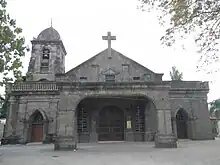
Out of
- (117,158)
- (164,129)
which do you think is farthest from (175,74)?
(117,158)

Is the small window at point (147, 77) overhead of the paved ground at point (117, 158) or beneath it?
overhead

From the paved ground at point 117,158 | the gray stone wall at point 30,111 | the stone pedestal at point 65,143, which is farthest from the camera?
the gray stone wall at point 30,111

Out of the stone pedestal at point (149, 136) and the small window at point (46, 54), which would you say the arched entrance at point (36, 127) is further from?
the stone pedestal at point (149, 136)

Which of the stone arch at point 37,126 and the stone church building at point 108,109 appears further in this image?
the stone arch at point 37,126

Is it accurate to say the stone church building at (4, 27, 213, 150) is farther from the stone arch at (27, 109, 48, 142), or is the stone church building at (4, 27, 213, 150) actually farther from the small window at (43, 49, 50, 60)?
the small window at (43, 49, 50, 60)

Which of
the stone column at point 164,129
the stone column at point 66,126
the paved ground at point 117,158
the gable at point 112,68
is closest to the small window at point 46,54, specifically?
the gable at point 112,68

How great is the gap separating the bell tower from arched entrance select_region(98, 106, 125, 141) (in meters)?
8.32

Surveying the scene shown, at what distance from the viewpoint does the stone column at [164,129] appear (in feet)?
47.7

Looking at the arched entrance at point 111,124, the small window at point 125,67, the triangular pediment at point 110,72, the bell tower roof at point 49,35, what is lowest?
the arched entrance at point 111,124

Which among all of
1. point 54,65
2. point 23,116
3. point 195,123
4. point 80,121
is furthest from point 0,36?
point 195,123

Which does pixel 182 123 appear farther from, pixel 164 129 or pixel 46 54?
pixel 46 54

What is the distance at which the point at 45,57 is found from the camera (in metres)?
27.3

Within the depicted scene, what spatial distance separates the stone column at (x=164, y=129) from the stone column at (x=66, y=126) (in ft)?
18.4

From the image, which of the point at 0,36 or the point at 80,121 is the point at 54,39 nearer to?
the point at 80,121
